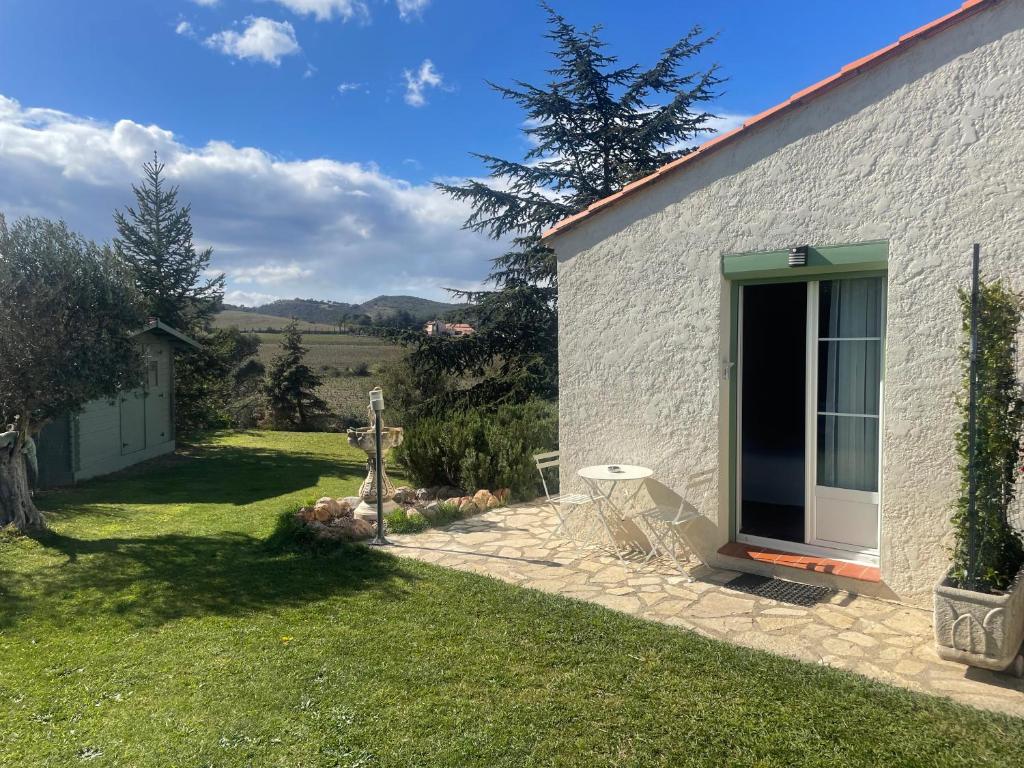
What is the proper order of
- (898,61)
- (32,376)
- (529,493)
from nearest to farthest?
(898,61) < (32,376) < (529,493)

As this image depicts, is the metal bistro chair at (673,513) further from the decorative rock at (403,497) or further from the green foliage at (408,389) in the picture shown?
the green foliage at (408,389)

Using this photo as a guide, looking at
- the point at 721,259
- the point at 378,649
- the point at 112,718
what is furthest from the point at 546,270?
the point at 112,718

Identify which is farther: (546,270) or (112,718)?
(546,270)

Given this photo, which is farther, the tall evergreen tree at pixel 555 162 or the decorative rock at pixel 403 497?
the tall evergreen tree at pixel 555 162

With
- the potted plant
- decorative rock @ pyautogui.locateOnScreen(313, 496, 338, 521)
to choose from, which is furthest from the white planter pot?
decorative rock @ pyautogui.locateOnScreen(313, 496, 338, 521)

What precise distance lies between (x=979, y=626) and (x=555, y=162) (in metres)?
14.4

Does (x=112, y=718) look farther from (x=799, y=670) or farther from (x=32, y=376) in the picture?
(x=32, y=376)

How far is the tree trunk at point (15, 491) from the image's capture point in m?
8.52

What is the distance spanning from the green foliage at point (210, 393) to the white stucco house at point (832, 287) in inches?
654

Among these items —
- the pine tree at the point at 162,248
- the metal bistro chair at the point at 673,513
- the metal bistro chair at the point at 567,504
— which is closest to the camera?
the metal bistro chair at the point at 673,513

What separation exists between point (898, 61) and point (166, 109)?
14.5 metres

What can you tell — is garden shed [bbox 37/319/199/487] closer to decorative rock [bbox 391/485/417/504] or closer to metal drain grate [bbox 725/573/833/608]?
decorative rock [bbox 391/485/417/504]

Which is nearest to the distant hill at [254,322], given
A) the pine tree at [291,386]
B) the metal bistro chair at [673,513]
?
the pine tree at [291,386]

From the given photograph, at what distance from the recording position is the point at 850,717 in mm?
3729
